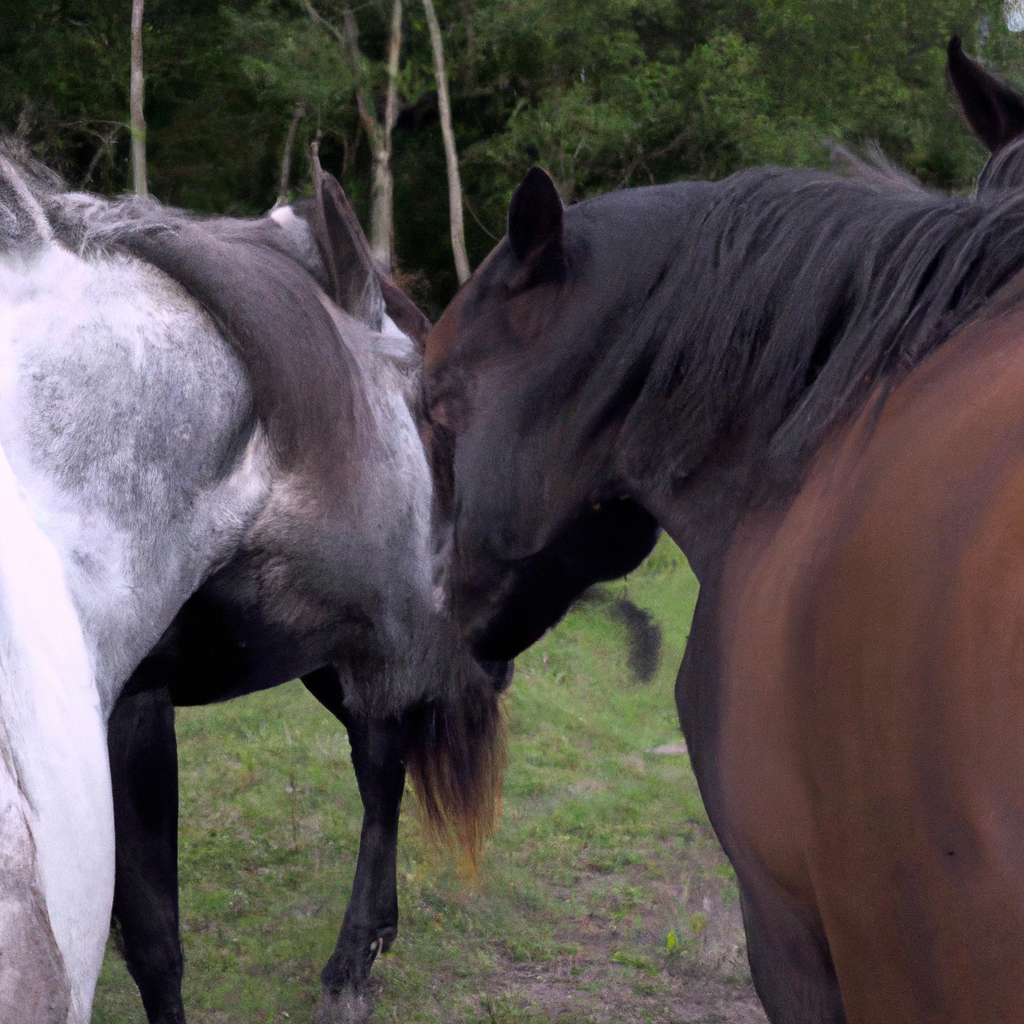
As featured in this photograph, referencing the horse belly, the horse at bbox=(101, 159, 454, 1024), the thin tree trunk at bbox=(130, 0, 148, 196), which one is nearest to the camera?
the horse belly

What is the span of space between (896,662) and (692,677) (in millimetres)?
522

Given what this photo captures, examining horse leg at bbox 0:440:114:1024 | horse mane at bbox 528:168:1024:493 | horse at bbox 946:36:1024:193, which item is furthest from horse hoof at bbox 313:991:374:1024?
horse at bbox 946:36:1024:193

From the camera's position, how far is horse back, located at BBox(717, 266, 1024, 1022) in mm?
985

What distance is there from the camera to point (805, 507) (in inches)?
54.1

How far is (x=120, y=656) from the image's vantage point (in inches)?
71.2

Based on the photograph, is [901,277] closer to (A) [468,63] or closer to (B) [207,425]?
(B) [207,425]

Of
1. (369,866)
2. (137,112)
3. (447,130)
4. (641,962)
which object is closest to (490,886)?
(641,962)

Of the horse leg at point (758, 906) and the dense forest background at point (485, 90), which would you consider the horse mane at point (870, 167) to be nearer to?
the horse leg at point (758, 906)

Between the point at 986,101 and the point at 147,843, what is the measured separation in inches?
97.8

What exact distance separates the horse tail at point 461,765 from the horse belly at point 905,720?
6.01ft

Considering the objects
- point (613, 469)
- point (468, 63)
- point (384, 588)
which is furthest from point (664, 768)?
point (468, 63)

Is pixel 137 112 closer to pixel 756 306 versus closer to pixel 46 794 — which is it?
pixel 756 306

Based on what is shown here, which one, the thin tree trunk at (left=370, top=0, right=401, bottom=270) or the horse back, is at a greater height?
the horse back

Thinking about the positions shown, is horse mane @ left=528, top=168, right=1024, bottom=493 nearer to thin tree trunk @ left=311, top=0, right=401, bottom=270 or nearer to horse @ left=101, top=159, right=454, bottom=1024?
horse @ left=101, top=159, right=454, bottom=1024
